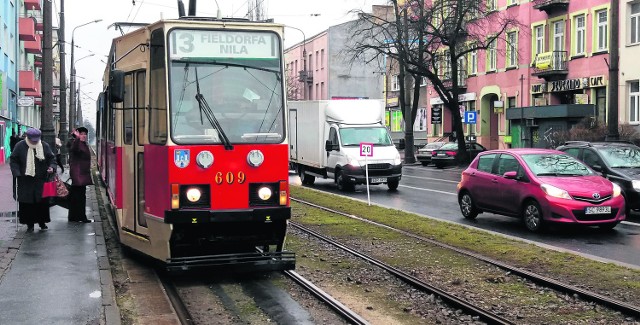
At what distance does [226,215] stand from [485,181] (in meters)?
8.03

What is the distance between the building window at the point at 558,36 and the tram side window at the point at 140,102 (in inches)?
1332

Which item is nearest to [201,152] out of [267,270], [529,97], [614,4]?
[267,270]

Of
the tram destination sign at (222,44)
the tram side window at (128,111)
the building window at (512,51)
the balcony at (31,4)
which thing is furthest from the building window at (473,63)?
the tram destination sign at (222,44)

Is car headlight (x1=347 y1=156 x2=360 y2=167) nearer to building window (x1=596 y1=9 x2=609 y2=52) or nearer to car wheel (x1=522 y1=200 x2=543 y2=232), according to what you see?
car wheel (x1=522 y1=200 x2=543 y2=232)

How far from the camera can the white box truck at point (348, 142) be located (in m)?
23.9

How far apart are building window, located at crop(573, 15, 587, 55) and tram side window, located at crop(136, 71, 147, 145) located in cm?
3240

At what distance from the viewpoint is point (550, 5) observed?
129ft

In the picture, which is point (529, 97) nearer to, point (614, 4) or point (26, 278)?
point (614, 4)

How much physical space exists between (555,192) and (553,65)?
27.4m

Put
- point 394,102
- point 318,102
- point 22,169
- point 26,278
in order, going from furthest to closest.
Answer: point 394,102, point 318,102, point 22,169, point 26,278

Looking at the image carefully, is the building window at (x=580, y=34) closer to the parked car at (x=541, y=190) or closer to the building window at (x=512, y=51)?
the building window at (x=512, y=51)

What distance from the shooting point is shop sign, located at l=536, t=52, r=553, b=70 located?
128 ft

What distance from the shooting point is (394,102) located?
214 ft

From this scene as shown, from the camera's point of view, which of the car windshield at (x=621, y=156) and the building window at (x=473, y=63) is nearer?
the car windshield at (x=621, y=156)
